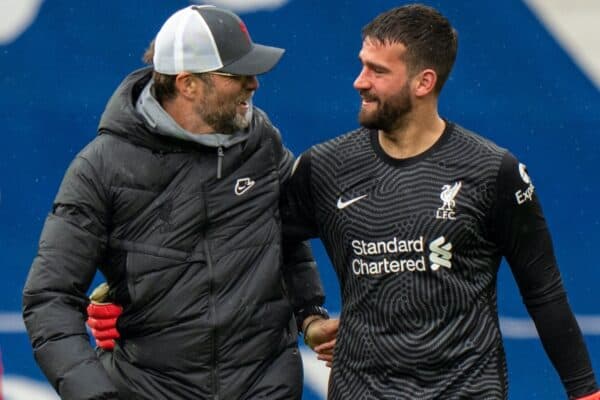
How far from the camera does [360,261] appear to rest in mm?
4211

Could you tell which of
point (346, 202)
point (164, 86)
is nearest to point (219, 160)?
point (164, 86)

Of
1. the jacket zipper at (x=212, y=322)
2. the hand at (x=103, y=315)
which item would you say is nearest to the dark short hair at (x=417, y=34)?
the jacket zipper at (x=212, y=322)

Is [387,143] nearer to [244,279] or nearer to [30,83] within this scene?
[244,279]

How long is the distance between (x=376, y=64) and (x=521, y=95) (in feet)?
6.64

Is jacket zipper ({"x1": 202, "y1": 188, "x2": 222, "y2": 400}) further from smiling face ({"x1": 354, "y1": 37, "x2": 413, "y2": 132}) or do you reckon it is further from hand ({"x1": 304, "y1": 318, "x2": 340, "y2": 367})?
smiling face ({"x1": 354, "y1": 37, "x2": 413, "y2": 132})

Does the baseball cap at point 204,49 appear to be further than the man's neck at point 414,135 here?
Yes

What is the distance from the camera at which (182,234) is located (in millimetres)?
4301

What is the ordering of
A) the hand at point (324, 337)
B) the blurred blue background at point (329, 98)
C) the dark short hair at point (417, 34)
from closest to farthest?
the dark short hair at point (417, 34) < the hand at point (324, 337) < the blurred blue background at point (329, 98)

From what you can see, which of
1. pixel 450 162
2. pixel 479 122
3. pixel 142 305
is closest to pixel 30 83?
pixel 479 122

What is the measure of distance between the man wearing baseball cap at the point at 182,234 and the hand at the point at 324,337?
0.07ft

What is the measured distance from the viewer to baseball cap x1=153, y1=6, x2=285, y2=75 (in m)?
4.34

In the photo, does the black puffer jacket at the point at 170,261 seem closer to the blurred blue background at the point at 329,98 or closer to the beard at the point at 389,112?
the beard at the point at 389,112

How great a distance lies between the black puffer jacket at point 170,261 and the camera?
166 inches

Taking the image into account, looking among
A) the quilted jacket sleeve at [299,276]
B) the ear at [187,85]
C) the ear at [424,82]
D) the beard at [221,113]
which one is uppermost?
the ear at [424,82]
